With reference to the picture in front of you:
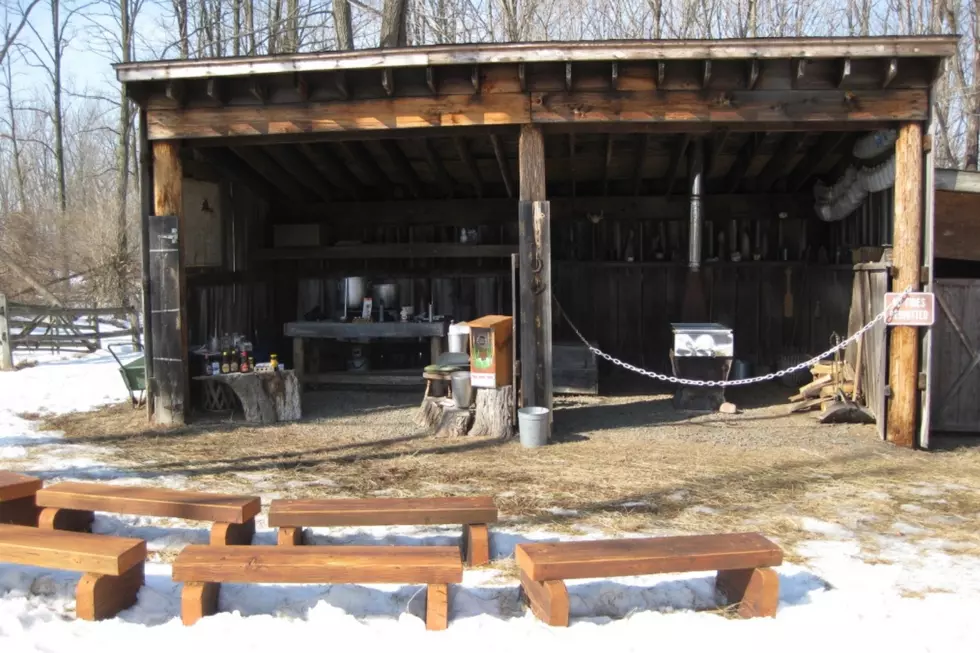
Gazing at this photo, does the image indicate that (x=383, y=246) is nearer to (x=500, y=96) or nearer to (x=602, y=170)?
(x=602, y=170)

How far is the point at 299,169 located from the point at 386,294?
100 inches

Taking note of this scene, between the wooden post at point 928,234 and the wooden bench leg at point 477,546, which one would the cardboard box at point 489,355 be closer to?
the wooden bench leg at point 477,546

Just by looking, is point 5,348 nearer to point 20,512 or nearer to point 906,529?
point 20,512

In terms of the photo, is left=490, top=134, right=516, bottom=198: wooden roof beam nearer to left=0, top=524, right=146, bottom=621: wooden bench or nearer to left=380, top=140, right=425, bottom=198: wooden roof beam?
left=380, top=140, right=425, bottom=198: wooden roof beam

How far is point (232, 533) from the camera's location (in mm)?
4898

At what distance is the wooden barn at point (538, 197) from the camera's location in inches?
323

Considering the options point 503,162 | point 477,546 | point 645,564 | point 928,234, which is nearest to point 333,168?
point 503,162

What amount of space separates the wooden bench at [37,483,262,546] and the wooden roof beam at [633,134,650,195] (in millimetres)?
7295

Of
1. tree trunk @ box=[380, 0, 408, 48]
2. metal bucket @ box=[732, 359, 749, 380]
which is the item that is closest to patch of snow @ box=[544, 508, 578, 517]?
metal bucket @ box=[732, 359, 749, 380]

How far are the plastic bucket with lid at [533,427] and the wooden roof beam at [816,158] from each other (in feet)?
17.1

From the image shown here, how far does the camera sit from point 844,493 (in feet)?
21.7

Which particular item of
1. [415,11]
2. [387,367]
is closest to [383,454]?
[387,367]

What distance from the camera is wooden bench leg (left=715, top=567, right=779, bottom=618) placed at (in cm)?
406

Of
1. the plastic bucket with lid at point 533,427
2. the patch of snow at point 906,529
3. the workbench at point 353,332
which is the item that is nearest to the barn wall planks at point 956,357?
the patch of snow at point 906,529
